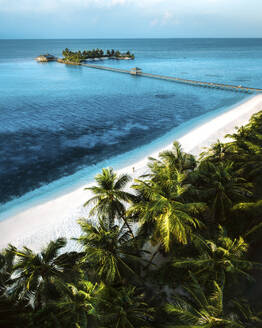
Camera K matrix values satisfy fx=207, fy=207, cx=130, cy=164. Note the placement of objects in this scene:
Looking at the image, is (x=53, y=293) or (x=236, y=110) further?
(x=236, y=110)

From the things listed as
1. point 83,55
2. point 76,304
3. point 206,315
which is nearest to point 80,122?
point 76,304

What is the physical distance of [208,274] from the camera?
960 centimetres

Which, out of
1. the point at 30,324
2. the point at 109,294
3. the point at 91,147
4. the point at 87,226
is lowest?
the point at 91,147

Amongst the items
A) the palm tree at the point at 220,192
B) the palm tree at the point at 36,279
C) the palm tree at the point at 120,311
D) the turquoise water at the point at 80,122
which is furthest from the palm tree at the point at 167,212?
the turquoise water at the point at 80,122

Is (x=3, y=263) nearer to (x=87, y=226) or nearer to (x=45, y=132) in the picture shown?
(x=87, y=226)

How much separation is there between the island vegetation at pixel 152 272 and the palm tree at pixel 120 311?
0.03 meters

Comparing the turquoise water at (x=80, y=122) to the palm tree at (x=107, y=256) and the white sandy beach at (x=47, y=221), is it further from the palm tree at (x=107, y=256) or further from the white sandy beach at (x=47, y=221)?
the palm tree at (x=107, y=256)

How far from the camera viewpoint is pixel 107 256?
9.45 metres

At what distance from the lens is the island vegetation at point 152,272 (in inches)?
324

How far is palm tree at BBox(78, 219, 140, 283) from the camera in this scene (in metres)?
9.35

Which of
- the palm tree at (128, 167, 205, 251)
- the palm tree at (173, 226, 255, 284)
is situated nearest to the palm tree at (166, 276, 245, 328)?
the palm tree at (173, 226, 255, 284)

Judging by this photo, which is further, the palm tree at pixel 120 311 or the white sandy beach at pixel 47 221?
the white sandy beach at pixel 47 221

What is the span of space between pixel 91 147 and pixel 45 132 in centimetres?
1071

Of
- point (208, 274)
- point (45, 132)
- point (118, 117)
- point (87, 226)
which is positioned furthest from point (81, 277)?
point (118, 117)
